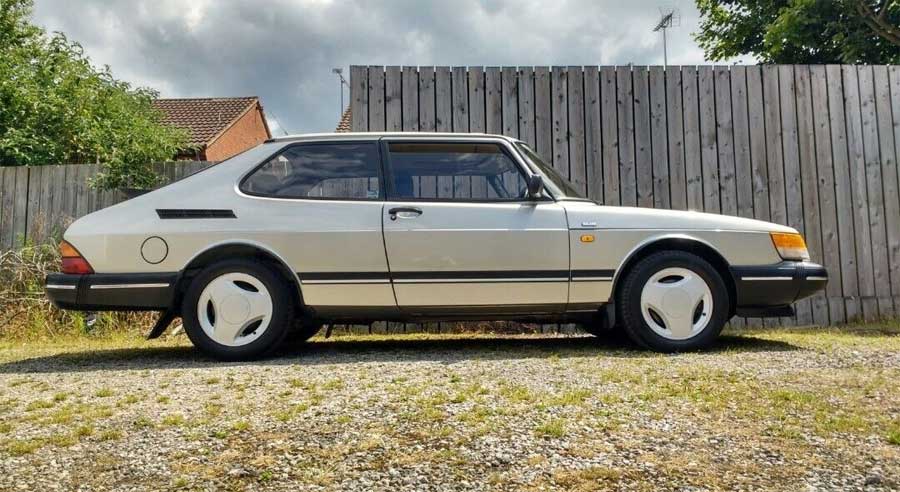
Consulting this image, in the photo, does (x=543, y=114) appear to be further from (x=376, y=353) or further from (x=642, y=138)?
(x=376, y=353)

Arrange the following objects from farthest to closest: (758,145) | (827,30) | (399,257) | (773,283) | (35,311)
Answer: (827,30)
(758,145)
(35,311)
(773,283)
(399,257)

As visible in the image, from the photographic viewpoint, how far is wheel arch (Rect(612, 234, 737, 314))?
4352mm

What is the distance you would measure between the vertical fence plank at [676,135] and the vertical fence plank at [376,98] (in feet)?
10.0

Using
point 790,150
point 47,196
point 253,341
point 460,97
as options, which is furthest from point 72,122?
point 790,150

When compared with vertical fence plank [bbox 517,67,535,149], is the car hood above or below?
below

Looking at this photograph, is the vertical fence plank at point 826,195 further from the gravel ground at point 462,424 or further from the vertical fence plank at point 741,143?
the gravel ground at point 462,424

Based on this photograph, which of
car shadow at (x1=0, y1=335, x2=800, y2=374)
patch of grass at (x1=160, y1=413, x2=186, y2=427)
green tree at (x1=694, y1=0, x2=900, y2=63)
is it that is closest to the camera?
patch of grass at (x1=160, y1=413, x2=186, y2=427)

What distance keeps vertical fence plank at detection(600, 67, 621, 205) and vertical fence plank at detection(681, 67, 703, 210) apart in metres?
0.76

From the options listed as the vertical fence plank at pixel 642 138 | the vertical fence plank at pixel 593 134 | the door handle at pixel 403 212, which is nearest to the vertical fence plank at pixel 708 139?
the vertical fence plank at pixel 642 138

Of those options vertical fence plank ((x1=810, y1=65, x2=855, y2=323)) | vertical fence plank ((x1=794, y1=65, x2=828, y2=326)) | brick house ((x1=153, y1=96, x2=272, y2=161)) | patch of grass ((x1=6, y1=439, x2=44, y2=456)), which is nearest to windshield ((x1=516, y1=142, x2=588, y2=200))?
patch of grass ((x1=6, y1=439, x2=44, y2=456))

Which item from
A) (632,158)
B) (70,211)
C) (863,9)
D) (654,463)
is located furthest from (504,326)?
(863,9)

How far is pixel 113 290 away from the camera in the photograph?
4.15 meters

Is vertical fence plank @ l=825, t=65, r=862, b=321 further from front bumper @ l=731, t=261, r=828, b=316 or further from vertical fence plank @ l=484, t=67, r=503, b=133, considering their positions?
vertical fence plank @ l=484, t=67, r=503, b=133

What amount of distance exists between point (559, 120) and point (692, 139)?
4.75 ft
